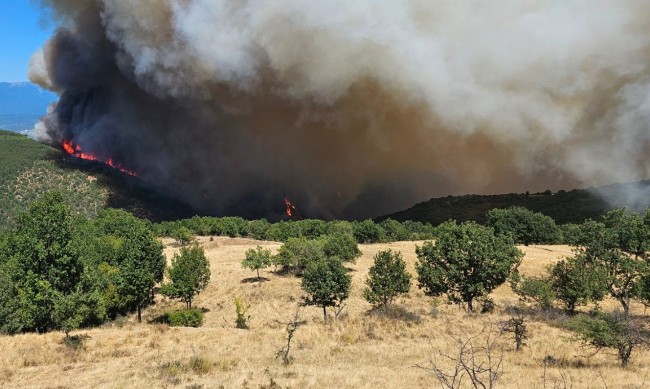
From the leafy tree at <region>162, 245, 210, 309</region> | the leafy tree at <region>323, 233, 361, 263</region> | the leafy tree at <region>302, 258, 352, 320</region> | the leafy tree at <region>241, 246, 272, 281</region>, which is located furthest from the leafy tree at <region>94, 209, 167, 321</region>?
the leafy tree at <region>323, 233, 361, 263</region>

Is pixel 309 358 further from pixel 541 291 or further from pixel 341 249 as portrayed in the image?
pixel 341 249

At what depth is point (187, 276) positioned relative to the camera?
125ft

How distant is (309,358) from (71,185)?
116m

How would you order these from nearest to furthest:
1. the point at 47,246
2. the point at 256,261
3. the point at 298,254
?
1. the point at 47,246
2. the point at 256,261
3. the point at 298,254

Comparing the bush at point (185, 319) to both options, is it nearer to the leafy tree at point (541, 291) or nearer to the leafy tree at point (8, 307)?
the leafy tree at point (8, 307)

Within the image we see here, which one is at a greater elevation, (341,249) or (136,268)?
(341,249)

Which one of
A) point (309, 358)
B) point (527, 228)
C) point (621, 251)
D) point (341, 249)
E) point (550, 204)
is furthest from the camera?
point (550, 204)

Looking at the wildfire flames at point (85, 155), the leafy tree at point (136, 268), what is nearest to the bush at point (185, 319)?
the leafy tree at point (136, 268)

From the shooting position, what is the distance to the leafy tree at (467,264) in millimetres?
28203

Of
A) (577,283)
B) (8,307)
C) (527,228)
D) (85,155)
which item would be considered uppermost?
(85,155)

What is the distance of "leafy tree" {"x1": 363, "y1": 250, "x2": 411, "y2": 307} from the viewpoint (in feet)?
106

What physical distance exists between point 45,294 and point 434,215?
125335mm

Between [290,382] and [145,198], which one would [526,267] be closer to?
[290,382]

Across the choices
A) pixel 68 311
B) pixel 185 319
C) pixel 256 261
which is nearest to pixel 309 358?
pixel 68 311
